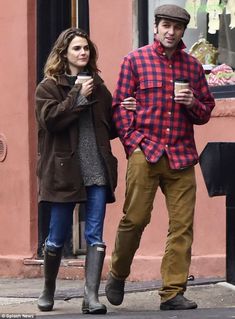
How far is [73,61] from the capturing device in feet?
25.3

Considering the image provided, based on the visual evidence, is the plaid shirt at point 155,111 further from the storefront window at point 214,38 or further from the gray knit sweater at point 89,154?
the storefront window at point 214,38

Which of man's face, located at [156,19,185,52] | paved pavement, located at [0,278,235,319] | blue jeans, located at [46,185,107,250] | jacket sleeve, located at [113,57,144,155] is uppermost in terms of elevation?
man's face, located at [156,19,185,52]

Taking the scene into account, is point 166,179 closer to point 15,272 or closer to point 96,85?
point 96,85

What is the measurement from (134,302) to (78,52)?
186 cm

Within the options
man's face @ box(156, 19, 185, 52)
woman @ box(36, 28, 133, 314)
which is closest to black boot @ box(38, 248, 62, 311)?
woman @ box(36, 28, 133, 314)

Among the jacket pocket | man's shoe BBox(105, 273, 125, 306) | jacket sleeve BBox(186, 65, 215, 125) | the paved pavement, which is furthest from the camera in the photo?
man's shoe BBox(105, 273, 125, 306)

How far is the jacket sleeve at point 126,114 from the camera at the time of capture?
7.56 metres

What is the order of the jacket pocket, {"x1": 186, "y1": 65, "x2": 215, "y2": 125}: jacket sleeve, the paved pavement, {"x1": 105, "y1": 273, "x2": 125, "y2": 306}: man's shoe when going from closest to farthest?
the paved pavement, the jacket pocket, {"x1": 186, "y1": 65, "x2": 215, "y2": 125}: jacket sleeve, {"x1": 105, "y1": 273, "x2": 125, "y2": 306}: man's shoe

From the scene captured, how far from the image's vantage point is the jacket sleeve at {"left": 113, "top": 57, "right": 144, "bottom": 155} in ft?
24.8

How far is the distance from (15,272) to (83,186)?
3412 mm

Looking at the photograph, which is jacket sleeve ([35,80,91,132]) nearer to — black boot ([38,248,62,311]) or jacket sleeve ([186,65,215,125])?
jacket sleeve ([186,65,215,125])

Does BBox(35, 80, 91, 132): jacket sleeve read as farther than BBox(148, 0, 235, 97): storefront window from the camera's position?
No

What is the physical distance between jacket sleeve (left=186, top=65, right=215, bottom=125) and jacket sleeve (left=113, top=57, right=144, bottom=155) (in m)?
0.38

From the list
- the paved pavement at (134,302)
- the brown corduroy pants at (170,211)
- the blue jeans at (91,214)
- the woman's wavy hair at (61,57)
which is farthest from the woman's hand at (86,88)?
the paved pavement at (134,302)
